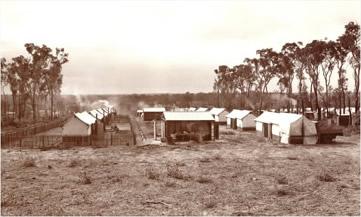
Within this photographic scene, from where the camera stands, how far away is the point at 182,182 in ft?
66.5

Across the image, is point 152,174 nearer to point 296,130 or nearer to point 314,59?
point 296,130

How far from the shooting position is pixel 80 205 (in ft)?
52.2

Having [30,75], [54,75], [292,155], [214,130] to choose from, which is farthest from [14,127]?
[292,155]

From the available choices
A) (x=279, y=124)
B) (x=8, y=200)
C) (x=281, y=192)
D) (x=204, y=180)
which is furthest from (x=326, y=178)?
(x=279, y=124)

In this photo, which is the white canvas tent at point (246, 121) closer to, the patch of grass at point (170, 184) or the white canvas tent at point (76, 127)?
the white canvas tent at point (76, 127)

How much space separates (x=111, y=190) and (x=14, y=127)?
43349 mm

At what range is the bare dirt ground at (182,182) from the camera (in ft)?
51.5

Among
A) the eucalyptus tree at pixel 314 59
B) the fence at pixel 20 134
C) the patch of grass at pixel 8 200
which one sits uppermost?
the eucalyptus tree at pixel 314 59

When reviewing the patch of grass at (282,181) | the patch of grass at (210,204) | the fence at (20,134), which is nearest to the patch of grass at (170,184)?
the patch of grass at (210,204)

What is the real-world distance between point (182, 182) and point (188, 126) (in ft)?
65.6

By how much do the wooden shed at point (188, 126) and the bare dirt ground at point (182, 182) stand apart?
738cm

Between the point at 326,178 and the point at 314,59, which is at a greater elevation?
the point at 314,59

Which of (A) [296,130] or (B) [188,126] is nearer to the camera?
(A) [296,130]

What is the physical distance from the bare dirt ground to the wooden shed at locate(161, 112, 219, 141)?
7380 millimetres
